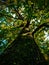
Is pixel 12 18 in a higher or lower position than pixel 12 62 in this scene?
lower

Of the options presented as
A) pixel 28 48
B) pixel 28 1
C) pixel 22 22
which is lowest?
pixel 22 22

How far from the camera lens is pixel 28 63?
18.7 feet

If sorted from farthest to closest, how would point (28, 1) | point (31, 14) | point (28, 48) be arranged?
point (31, 14)
point (28, 1)
point (28, 48)

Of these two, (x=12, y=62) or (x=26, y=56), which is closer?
(x=12, y=62)

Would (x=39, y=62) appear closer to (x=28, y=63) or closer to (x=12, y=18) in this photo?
(x=28, y=63)

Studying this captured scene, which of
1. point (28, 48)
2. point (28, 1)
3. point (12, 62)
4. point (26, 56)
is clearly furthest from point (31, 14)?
point (12, 62)

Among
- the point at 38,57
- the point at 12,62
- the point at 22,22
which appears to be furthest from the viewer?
the point at 22,22

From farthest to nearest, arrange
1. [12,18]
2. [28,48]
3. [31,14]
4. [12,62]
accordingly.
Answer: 1. [12,18]
2. [31,14]
3. [28,48]
4. [12,62]

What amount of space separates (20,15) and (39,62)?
27.5 feet

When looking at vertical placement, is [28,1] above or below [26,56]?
above

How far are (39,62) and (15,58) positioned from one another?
99 centimetres

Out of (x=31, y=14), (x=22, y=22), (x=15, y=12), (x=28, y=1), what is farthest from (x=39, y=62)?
(x=15, y=12)

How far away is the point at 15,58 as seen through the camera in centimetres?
568

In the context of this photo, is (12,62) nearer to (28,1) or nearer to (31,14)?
(28,1)
